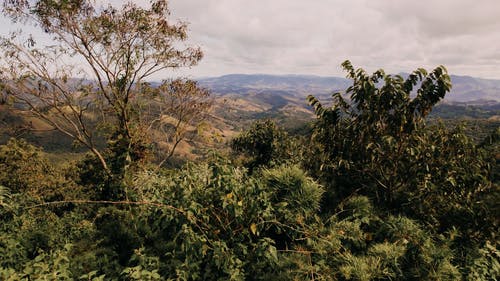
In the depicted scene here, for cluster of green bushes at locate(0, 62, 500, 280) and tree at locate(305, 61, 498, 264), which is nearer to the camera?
cluster of green bushes at locate(0, 62, 500, 280)

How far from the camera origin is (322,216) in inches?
226

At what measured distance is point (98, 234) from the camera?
5156mm

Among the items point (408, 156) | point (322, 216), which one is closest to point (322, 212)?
point (322, 216)

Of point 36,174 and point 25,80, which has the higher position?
point 25,80

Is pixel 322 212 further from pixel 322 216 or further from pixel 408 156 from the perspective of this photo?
pixel 408 156

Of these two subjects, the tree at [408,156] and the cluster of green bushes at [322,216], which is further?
the tree at [408,156]

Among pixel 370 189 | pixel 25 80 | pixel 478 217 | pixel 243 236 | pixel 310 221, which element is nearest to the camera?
pixel 243 236

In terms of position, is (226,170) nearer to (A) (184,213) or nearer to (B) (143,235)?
(A) (184,213)

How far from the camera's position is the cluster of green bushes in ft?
12.8

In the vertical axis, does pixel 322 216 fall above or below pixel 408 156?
below

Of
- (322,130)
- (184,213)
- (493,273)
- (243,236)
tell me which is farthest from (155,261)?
(493,273)

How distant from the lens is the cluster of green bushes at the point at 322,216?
390cm

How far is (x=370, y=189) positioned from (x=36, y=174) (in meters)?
28.5

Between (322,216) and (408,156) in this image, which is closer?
(322,216)
